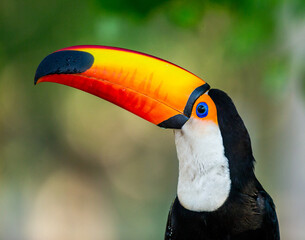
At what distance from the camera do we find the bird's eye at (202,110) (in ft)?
5.63

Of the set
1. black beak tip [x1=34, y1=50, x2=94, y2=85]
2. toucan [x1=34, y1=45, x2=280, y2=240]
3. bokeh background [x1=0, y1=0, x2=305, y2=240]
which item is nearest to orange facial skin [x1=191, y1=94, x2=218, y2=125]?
toucan [x1=34, y1=45, x2=280, y2=240]

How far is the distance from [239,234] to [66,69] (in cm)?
84

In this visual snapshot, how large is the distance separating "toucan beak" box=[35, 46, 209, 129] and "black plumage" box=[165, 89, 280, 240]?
0.12 metres

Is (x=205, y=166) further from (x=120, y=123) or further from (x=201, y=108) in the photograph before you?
(x=120, y=123)

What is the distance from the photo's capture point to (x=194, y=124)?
5.65ft

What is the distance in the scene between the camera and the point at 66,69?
1.67 m

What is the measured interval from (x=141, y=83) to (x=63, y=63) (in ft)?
0.93

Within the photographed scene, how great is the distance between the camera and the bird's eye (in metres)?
1.72

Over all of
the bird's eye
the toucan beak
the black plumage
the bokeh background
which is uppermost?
the bokeh background

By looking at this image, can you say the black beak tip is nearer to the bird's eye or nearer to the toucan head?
the toucan head

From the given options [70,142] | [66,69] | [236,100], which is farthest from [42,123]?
[66,69]

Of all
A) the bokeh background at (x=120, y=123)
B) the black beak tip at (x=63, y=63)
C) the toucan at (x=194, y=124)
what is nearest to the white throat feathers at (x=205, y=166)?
the toucan at (x=194, y=124)

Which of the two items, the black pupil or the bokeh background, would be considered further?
the bokeh background

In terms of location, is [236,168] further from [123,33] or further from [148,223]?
[148,223]
